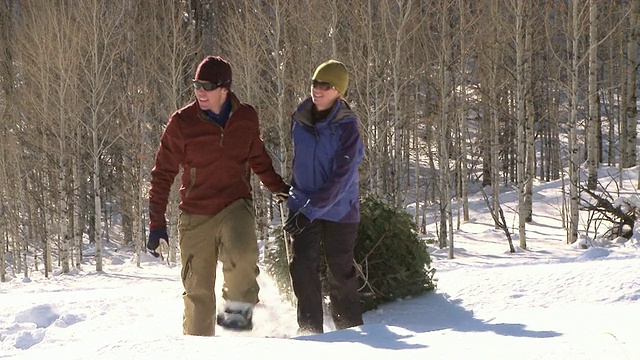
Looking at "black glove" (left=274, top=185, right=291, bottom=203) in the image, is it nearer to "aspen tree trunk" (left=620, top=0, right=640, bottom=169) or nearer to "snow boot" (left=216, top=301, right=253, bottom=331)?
"snow boot" (left=216, top=301, right=253, bottom=331)

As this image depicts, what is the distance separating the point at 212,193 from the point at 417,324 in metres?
1.59

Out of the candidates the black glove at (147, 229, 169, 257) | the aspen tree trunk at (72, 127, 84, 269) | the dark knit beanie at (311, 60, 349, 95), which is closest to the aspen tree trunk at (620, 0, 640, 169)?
the aspen tree trunk at (72, 127, 84, 269)

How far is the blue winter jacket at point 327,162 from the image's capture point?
13.7 feet

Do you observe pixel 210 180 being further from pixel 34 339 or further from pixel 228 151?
pixel 34 339

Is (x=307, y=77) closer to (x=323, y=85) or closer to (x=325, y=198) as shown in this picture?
(x=323, y=85)

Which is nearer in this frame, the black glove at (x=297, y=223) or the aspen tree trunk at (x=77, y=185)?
the black glove at (x=297, y=223)

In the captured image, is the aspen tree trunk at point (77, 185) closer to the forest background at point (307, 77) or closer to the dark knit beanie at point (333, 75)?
the forest background at point (307, 77)

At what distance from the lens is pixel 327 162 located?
14.0ft

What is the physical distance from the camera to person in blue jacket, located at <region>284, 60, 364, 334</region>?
13.9ft

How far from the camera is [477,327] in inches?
147

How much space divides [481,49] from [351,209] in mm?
16505

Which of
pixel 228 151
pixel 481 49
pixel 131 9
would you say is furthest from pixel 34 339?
pixel 131 9

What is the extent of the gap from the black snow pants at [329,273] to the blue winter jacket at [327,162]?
101mm

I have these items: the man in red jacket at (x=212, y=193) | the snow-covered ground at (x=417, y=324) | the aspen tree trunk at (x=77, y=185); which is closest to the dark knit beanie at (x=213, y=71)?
the man in red jacket at (x=212, y=193)
